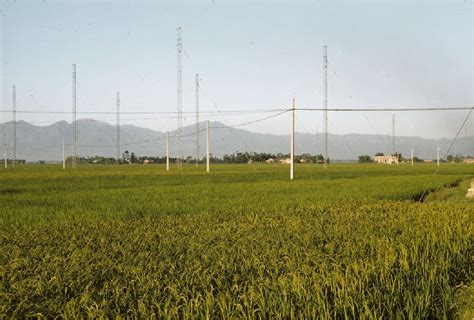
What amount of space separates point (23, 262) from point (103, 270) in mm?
Result: 1057

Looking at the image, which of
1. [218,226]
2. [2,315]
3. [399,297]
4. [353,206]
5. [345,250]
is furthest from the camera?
[353,206]

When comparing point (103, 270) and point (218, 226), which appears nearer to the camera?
point (103, 270)

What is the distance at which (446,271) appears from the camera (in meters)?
4.70

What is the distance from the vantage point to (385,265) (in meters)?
4.46

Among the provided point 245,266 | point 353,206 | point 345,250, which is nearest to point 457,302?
point 345,250

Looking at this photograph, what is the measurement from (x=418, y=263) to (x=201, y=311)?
2.78 metres

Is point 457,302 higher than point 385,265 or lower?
lower

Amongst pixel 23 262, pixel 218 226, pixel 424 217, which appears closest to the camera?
pixel 23 262

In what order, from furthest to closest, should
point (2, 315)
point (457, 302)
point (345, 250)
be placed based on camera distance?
point (345, 250)
point (457, 302)
point (2, 315)

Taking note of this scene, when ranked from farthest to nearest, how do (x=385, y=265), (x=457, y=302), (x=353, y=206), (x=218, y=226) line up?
(x=353, y=206) < (x=218, y=226) < (x=385, y=265) < (x=457, y=302)

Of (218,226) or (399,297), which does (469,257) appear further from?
(218,226)

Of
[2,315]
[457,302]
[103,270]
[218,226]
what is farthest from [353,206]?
[2,315]

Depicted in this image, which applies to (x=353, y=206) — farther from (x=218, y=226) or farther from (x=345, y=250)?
(x=345, y=250)

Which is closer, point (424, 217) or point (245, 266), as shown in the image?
point (245, 266)
